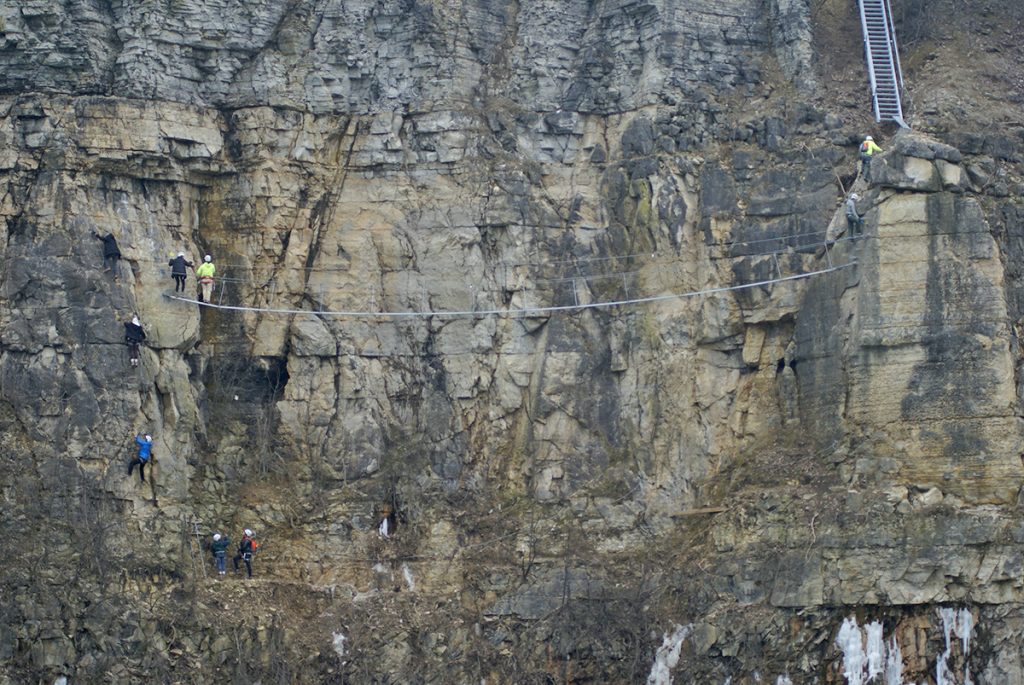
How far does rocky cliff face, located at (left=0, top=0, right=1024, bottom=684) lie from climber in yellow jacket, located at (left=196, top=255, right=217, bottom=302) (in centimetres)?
30

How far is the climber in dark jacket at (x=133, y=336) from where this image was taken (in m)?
42.6

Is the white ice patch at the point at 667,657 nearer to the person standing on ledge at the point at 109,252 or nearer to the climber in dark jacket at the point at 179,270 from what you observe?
the climber in dark jacket at the point at 179,270

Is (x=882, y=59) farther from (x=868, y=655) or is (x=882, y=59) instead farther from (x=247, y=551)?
(x=247, y=551)

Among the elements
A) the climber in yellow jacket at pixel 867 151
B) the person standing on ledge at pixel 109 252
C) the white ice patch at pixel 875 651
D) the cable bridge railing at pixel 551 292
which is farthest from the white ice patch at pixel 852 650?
the person standing on ledge at pixel 109 252

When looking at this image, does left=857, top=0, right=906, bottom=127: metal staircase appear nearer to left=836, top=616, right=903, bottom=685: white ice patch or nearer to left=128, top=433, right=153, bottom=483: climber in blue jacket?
left=836, top=616, right=903, bottom=685: white ice patch

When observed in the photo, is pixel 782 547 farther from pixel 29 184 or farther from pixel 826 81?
pixel 29 184

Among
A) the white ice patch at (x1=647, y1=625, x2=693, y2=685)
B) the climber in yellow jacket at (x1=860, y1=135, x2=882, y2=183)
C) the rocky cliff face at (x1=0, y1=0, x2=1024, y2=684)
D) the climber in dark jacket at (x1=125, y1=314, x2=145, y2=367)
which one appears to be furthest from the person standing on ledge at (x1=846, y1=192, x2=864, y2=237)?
the climber in dark jacket at (x1=125, y1=314, x2=145, y2=367)

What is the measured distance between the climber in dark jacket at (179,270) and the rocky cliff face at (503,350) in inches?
10.0

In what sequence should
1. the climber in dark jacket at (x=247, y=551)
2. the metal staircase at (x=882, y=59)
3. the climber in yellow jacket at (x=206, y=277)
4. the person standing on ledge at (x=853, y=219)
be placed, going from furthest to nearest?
the metal staircase at (x=882, y=59), the climber in yellow jacket at (x=206, y=277), the person standing on ledge at (x=853, y=219), the climber in dark jacket at (x=247, y=551)

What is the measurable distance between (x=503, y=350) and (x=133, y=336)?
7.08 metres

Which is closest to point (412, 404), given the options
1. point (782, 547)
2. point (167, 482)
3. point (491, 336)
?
point (491, 336)

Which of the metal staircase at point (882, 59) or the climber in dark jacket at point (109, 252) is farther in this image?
the metal staircase at point (882, 59)

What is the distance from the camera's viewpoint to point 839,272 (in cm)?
4297

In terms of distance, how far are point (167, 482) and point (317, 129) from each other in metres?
7.60
